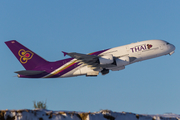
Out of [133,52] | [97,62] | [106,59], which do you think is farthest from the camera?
[133,52]

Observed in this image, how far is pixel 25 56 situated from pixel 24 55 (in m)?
0.34

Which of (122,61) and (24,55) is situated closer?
(122,61)

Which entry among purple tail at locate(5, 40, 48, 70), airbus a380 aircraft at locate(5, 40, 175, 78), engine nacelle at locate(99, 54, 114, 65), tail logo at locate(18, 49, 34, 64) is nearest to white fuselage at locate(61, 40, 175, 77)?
airbus a380 aircraft at locate(5, 40, 175, 78)

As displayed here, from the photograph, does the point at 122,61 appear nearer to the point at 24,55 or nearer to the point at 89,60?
the point at 89,60

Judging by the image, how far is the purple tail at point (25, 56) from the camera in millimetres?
53250

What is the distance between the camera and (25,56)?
54.2 metres

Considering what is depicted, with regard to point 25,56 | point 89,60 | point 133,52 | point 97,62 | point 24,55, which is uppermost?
point 24,55

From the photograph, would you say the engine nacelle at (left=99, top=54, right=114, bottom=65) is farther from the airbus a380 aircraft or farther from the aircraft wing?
the aircraft wing

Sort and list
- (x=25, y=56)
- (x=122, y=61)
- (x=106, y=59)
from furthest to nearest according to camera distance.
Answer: (x=25, y=56), (x=122, y=61), (x=106, y=59)

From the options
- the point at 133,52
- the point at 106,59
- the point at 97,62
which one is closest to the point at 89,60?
the point at 97,62

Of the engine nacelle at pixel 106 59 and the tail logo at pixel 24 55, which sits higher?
the tail logo at pixel 24 55

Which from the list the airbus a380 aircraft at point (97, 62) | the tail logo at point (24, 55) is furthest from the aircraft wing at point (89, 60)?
the tail logo at point (24, 55)

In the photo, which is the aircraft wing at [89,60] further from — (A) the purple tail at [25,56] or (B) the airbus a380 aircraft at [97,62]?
(A) the purple tail at [25,56]

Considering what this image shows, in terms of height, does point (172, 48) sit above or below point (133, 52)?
above
